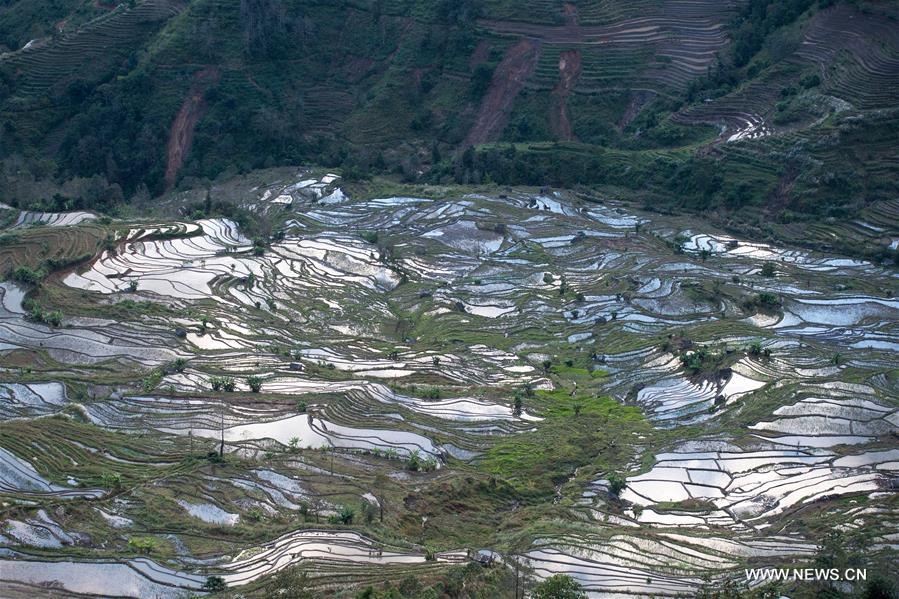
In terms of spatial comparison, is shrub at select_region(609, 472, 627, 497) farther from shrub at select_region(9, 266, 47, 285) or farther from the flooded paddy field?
shrub at select_region(9, 266, 47, 285)

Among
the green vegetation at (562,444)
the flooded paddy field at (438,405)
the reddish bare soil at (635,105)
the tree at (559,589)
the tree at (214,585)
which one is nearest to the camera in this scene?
the tree at (559,589)

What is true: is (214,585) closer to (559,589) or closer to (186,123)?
(559,589)

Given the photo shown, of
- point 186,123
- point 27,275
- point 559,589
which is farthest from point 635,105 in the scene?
point 559,589

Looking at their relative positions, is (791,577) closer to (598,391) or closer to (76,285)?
(598,391)

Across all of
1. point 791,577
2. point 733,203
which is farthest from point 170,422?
point 733,203

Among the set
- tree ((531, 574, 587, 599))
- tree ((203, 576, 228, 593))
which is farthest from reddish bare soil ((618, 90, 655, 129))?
tree ((203, 576, 228, 593))

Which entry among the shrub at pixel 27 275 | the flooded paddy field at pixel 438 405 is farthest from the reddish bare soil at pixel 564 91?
the shrub at pixel 27 275

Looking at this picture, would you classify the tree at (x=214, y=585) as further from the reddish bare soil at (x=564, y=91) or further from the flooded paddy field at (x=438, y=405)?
the reddish bare soil at (x=564, y=91)
